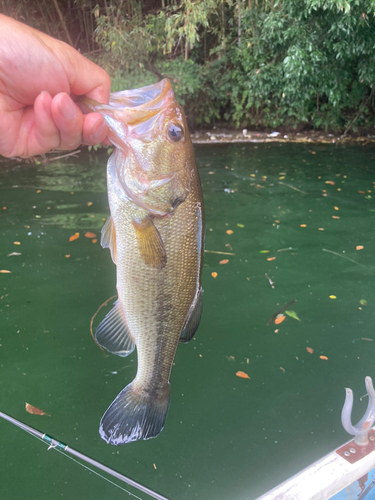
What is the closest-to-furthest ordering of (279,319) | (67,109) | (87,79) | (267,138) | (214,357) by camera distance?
(67,109), (87,79), (214,357), (279,319), (267,138)

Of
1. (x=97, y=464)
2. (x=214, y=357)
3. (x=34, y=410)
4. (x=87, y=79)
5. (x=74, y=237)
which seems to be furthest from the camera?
(x=74, y=237)

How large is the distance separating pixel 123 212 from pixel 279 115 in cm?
1194

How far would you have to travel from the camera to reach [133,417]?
132cm

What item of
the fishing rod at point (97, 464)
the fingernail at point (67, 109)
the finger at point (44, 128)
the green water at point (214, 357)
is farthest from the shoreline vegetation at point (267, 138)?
the fingernail at point (67, 109)

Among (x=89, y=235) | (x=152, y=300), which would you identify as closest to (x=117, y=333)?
(x=152, y=300)

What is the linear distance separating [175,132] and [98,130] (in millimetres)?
247

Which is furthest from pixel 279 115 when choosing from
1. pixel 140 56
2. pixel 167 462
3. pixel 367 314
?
pixel 167 462

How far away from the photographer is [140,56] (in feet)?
33.3

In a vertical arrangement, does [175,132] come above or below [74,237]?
above

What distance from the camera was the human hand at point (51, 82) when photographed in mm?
1260

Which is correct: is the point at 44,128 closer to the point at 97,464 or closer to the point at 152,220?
the point at 152,220

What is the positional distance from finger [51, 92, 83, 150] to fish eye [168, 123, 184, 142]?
0.30 metres

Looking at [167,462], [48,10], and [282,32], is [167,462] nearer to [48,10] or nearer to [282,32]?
[282,32]

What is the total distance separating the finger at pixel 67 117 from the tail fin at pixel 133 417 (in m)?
0.91
